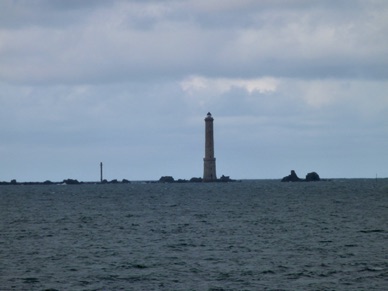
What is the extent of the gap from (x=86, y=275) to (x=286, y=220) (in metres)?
45.2

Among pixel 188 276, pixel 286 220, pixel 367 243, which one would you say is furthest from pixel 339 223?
pixel 188 276

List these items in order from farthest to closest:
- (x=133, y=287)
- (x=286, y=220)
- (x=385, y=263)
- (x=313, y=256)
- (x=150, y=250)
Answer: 1. (x=286, y=220)
2. (x=150, y=250)
3. (x=313, y=256)
4. (x=385, y=263)
5. (x=133, y=287)

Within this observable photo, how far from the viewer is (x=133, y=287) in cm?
4078

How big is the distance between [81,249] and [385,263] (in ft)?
72.8

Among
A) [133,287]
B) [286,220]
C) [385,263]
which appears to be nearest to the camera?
[133,287]

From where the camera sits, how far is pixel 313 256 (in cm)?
5238

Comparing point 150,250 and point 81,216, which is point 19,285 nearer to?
point 150,250

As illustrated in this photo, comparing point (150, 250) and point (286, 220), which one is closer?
point (150, 250)

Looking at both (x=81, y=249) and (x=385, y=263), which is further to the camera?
(x=81, y=249)

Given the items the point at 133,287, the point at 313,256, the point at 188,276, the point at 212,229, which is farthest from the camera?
the point at 212,229

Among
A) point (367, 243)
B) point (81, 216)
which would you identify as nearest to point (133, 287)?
point (367, 243)

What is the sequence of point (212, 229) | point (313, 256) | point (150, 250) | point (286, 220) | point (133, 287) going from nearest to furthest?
point (133, 287) < point (313, 256) < point (150, 250) < point (212, 229) < point (286, 220)

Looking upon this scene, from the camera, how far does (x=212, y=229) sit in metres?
74.7

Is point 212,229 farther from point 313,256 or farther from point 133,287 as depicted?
point 133,287
